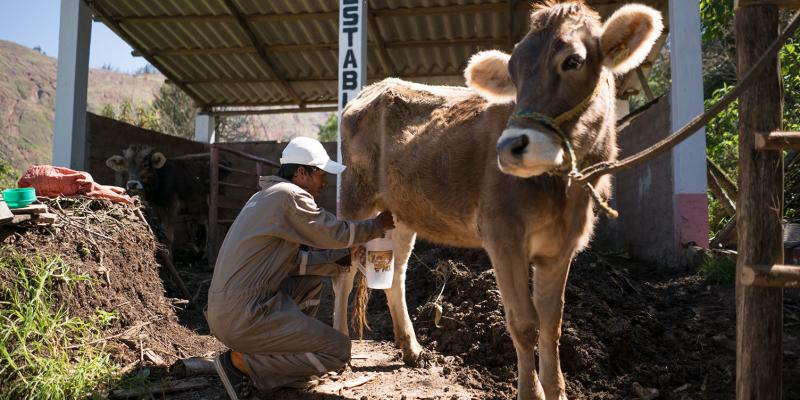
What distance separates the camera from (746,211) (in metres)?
2.44

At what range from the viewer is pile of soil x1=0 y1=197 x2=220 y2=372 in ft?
12.6

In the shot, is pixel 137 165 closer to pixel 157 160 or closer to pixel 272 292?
pixel 157 160

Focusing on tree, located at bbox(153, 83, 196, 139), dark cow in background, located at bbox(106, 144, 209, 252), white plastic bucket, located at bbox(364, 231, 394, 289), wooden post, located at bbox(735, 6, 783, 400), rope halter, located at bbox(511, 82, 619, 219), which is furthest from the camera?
tree, located at bbox(153, 83, 196, 139)

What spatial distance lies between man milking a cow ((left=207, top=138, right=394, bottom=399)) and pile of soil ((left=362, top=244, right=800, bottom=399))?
48.9 inches

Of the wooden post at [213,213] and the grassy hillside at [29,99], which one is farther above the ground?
the grassy hillside at [29,99]

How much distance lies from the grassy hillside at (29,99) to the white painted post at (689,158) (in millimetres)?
31936

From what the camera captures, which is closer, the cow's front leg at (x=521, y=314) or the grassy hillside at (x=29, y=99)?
the cow's front leg at (x=521, y=314)

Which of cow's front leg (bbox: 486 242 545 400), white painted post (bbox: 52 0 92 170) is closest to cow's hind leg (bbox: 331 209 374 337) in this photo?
cow's front leg (bbox: 486 242 545 400)

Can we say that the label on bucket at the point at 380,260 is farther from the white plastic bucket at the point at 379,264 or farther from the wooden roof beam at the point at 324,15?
the wooden roof beam at the point at 324,15

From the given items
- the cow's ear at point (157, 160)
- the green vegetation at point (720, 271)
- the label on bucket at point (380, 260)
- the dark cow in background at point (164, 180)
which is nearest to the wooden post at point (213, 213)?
the dark cow in background at point (164, 180)

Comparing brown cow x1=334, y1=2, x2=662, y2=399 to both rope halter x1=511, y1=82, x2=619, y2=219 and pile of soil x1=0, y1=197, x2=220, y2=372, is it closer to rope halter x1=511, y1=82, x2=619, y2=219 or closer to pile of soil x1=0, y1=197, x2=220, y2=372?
rope halter x1=511, y1=82, x2=619, y2=219

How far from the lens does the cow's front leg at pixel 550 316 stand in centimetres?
357

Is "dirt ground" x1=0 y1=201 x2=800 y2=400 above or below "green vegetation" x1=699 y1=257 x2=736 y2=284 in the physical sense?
below

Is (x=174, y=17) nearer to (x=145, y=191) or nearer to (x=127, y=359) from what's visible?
(x=145, y=191)
